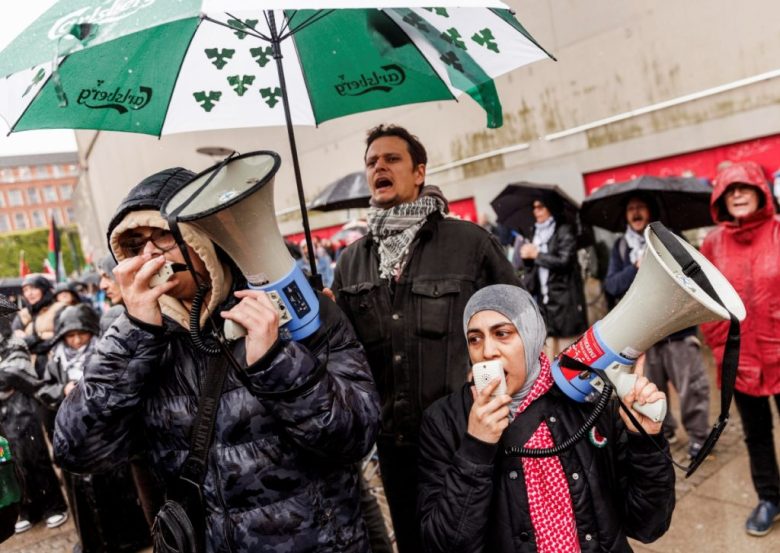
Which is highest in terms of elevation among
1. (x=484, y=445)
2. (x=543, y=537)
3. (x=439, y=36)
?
(x=439, y=36)

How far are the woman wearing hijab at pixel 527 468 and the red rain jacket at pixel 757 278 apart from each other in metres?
1.72

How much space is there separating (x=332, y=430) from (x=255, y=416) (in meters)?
0.25

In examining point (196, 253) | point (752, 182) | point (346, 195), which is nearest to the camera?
point (196, 253)

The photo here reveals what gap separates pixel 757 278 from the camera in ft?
10.1

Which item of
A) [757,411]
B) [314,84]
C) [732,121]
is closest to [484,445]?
[314,84]

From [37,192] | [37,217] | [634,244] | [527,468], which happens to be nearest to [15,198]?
[37,192]

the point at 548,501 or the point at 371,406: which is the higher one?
the point at 371,406

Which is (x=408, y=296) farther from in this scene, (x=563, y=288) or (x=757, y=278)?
(x=563, y=288)

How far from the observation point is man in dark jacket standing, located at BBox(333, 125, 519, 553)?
241 cm

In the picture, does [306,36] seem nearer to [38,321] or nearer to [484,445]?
[484,445]

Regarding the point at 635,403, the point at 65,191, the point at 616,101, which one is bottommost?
the point at 635,403

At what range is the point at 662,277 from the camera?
1547 millimetres

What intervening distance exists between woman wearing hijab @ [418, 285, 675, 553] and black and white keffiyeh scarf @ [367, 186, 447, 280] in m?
0.59

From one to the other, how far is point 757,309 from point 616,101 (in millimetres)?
6430
